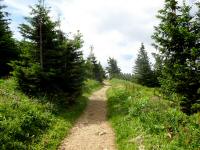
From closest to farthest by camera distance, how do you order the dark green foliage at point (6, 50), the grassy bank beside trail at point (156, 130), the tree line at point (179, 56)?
the grassy bank beside trail at point (156, 130) < the tree line at point (179, 56) < the dark green foliage at point (6, 50)

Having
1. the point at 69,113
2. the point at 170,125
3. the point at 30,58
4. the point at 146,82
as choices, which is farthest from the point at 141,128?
the point at 146,82

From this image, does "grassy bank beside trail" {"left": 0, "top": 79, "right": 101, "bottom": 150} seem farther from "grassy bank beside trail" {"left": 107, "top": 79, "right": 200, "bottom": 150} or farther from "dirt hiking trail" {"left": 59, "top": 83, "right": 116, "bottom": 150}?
"grassy bank beside trail" {"left": 107, "top": 79, "right": 200, "bottom": 150}

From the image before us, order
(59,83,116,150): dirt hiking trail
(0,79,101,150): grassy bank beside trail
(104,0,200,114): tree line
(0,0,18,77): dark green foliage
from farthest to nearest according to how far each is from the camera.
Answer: (0,0,18,77): dark green foliage
(104,0,200,114): tree line
(59,83,116,150): dirt hiking trail
(0,79,101,150): grassy bank beside trail

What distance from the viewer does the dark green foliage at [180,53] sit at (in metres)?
25.6

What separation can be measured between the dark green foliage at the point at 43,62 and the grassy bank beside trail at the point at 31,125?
76.5 inches

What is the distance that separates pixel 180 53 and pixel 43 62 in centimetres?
1160

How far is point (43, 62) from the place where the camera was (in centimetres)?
2722

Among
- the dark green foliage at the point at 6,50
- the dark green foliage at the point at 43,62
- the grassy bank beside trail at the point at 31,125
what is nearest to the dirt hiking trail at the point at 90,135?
the grassy bank beside trail at the point at 31,125

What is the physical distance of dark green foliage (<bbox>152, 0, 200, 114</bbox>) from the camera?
25.6 metres

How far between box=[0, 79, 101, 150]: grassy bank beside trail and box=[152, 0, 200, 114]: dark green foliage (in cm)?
886

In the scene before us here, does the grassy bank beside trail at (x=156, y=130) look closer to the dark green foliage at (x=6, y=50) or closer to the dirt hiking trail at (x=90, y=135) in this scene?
the dirt hiking trail at (x=90, y=135)

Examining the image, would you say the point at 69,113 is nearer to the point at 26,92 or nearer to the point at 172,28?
the point at 26,92

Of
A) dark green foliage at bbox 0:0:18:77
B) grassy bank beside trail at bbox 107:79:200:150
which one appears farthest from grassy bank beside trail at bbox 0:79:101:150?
dark green foliage at bbox 0:0:18:77

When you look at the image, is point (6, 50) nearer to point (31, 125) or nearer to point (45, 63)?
point (45, 63)
